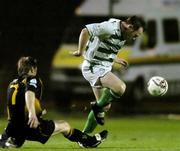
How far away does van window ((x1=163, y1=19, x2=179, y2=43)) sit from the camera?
27.5 metres

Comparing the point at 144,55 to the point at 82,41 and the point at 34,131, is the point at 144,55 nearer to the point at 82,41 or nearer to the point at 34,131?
the point at 82,41

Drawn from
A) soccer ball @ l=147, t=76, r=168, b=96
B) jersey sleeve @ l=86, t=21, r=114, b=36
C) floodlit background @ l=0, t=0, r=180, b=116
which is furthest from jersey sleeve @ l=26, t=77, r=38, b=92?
floodlit background @ l=0, t=0, r=180, b=116

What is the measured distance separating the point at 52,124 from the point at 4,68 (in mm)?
13993

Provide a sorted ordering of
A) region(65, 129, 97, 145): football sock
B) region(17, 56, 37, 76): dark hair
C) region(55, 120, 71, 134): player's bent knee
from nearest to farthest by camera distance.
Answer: region(17, 56, 37, 76): dark hair
region(55, 120, 71, 134): player's bent knee
region(65, 129, 97, 145): football sock

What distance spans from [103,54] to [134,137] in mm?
2598

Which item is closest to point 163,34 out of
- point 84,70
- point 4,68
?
point 4,68

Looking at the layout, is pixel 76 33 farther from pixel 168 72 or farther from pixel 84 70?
pixel 84 70

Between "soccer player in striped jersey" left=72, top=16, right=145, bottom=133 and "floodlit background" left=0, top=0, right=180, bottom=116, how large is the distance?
1172 cm

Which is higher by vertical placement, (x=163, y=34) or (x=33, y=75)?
(x=33, y=75)

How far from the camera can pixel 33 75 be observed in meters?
13.0

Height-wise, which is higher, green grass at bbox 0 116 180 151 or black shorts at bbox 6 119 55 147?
black shorts at bbox 6 119 55 147

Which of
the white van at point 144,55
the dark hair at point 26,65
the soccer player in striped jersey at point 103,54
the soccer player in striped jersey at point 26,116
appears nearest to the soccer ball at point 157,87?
the soccer player in striped jersey at point 103,54

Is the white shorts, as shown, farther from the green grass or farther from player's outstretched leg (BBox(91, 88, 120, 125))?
the green grass

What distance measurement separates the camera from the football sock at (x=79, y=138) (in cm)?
1348
